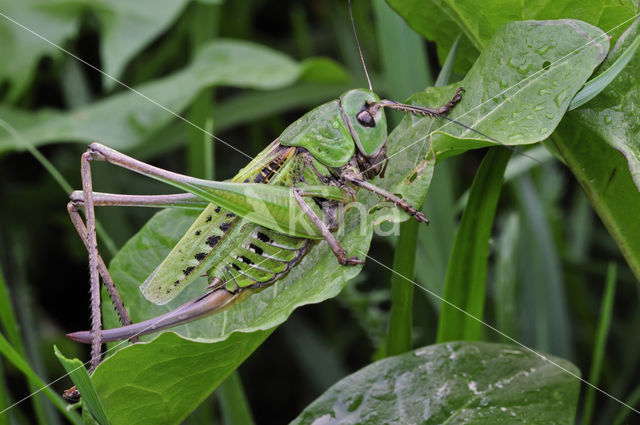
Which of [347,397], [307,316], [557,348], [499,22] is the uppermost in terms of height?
[499,22]

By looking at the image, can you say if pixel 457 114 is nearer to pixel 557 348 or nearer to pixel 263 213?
pixel 263 213

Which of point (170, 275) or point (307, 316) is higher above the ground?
point (170, 275)

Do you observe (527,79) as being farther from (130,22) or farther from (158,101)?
(130,22)

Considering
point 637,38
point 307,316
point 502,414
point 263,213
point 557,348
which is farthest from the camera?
point 307,316

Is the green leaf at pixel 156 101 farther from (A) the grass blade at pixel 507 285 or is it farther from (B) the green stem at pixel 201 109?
(A) the grass blade at pixel 507 285

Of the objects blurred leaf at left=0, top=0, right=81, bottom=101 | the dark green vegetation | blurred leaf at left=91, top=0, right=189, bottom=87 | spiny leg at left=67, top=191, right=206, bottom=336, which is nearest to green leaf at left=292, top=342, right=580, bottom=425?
the dark green vegetation

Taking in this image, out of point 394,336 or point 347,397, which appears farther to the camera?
point 394,336

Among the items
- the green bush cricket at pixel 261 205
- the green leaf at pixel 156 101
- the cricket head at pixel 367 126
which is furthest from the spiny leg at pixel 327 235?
the green leaf at pixel 156 101

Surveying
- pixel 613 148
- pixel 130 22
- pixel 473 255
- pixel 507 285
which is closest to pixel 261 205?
pixel 473 255

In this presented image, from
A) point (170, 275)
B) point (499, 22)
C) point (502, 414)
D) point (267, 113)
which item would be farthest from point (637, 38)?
point (267, 113)

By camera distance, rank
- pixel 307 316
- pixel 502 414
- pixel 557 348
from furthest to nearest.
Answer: pixel 307 316 → pixel 557 348 → pixel 502 414
